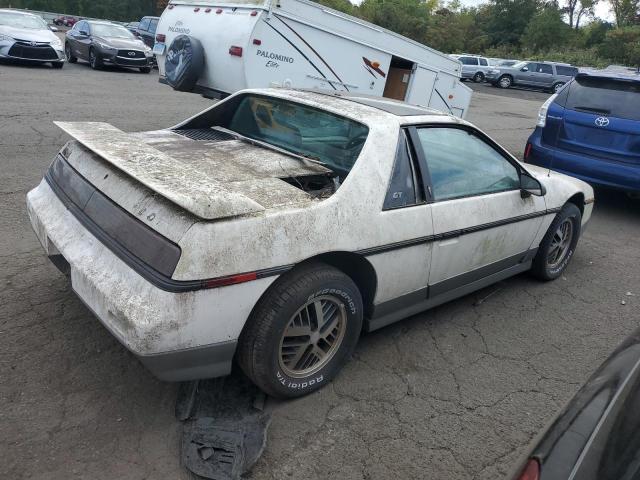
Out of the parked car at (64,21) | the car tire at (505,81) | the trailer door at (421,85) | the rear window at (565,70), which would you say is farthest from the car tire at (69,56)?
the parked car at (64,21)

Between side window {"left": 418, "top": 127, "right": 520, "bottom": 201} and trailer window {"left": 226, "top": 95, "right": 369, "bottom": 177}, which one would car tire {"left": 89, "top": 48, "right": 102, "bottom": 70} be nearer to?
trailer window {"left": 226, "top": 95, "right": 369, "bottom": 177}

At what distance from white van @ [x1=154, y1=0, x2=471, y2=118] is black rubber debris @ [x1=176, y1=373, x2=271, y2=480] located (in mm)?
5462

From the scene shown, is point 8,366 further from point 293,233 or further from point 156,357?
point 293,233

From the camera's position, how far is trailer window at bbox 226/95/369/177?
3303 mm

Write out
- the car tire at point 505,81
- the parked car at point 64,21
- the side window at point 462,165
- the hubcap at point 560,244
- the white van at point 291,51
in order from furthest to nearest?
the parked car at point 64,21 → the car tire at point 505,81 → the white van at point 291,51 → the hubcap at point 560,244 → the side window at point 462,165

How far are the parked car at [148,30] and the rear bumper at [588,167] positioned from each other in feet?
69.0

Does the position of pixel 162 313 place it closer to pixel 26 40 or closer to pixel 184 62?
pixel 184 62

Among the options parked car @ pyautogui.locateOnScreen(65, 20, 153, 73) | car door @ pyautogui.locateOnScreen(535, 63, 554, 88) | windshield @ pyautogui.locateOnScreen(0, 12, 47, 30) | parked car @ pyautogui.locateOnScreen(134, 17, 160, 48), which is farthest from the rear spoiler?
car door @ pyautogui.locateOnScreen(535, 63, 554, 88)

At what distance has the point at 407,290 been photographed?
3.29 metres

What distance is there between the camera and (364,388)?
3.04 meters

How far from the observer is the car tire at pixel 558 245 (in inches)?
175

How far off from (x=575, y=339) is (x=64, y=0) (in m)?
69.9

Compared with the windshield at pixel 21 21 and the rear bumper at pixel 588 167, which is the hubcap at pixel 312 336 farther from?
the windshield at pixel 21 21

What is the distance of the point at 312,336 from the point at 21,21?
54.0 ft
